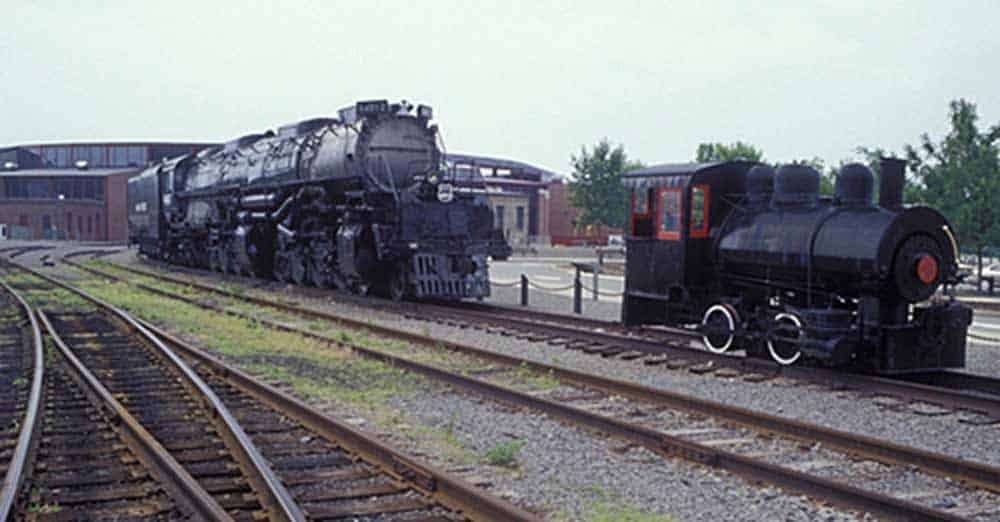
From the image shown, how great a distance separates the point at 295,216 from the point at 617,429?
1621 cm

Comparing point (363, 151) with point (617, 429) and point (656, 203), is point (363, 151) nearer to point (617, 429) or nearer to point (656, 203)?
point (656, 203)

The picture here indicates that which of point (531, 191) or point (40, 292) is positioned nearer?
point (40, 292)

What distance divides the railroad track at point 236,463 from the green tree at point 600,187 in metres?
52.7

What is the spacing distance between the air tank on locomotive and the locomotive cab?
506 millimetres

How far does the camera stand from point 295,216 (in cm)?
2241

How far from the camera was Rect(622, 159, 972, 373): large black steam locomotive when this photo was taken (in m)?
10.0

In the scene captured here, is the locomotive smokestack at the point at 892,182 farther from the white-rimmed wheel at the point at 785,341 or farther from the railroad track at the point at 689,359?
the railroad track at the point at 689,359

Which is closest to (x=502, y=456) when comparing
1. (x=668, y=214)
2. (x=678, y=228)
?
(x=678, y=228)

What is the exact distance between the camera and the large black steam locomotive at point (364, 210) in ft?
61.9

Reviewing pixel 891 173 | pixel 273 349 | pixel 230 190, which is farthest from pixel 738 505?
pixel 230 190

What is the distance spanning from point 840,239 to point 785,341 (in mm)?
1376

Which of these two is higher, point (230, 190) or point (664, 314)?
point (230, 190)

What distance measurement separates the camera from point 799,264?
35.0 ft

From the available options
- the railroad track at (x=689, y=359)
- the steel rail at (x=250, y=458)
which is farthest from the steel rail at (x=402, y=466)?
the railroad track at (x=689, y=359)
